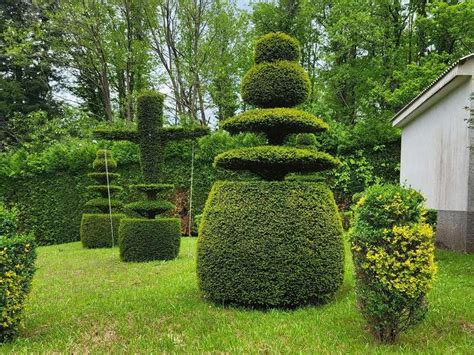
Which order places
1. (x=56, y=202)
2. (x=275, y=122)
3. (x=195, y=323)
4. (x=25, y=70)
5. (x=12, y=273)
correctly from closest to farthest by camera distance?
(x=12, y=273)
(x=195, y=323)
(x=275, y=122)
(x=56, y=202)
(x=25, y=70)

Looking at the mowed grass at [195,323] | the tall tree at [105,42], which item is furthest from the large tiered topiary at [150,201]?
the tall tree at [105,42]

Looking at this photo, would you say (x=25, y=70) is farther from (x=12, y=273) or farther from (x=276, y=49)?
(x=12, y=273)

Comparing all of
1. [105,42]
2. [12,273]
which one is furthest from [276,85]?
[105,42]

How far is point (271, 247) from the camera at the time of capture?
5.00 metres

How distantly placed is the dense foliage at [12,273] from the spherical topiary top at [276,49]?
3814 mm

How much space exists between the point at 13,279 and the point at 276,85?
3.87 m

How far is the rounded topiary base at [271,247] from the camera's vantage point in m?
4.96

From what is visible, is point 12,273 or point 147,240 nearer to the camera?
point 12,273

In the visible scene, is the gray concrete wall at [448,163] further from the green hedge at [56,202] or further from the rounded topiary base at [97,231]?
the green hedge at [56,202]

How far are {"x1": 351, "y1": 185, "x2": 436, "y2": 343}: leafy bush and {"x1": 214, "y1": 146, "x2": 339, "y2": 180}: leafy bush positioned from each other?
1.62 metres

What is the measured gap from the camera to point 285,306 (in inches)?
201

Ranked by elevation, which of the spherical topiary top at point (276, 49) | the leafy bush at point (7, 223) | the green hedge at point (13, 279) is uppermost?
the spherical topiary top at point (276, 49)

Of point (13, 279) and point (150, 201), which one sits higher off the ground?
point (150, 201)

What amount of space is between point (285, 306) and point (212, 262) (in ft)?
3.32
